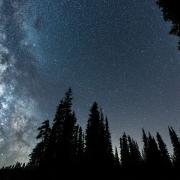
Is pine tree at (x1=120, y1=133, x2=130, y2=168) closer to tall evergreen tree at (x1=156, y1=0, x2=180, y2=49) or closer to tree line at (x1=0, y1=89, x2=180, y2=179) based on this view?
tree line at (x1=0, y1=89, x2=180, y2=179)

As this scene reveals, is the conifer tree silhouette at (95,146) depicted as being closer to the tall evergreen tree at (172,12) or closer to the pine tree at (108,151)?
the pine tree at (108,151)

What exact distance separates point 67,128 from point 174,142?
5453 centimetres

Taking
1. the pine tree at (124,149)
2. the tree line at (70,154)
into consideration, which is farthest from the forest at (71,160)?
the pine tree at (124,149)

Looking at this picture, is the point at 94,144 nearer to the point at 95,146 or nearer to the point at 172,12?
the point at 95,146

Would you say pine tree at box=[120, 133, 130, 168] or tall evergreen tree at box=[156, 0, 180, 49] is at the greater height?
pine tree at box=[120, 133, 130, 168]

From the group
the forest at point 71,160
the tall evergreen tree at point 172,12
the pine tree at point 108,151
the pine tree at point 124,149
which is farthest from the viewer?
the pine tree at point 124,149

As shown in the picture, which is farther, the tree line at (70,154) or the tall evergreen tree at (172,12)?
the tree line at (70,154)

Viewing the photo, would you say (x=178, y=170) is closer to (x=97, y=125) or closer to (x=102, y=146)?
(x=102, y=146)

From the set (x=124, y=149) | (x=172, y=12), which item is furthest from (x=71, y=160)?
(x=124, y=149)

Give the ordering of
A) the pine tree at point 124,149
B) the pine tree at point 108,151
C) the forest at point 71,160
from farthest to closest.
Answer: the pine tree at point 124,149, the pine tree at point 108,151, the forest at point 71,160

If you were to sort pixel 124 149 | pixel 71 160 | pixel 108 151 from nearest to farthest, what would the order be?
pixel 71 160 < pixel 108 151 < pixel 124 149

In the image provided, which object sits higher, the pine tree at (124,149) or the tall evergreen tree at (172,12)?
the pine tree at (124,149)

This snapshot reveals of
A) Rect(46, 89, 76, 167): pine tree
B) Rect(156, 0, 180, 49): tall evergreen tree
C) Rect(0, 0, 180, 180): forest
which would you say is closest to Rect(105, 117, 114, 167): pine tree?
Rect(0, 0, 180, 180): forest

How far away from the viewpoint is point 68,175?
23.9m
